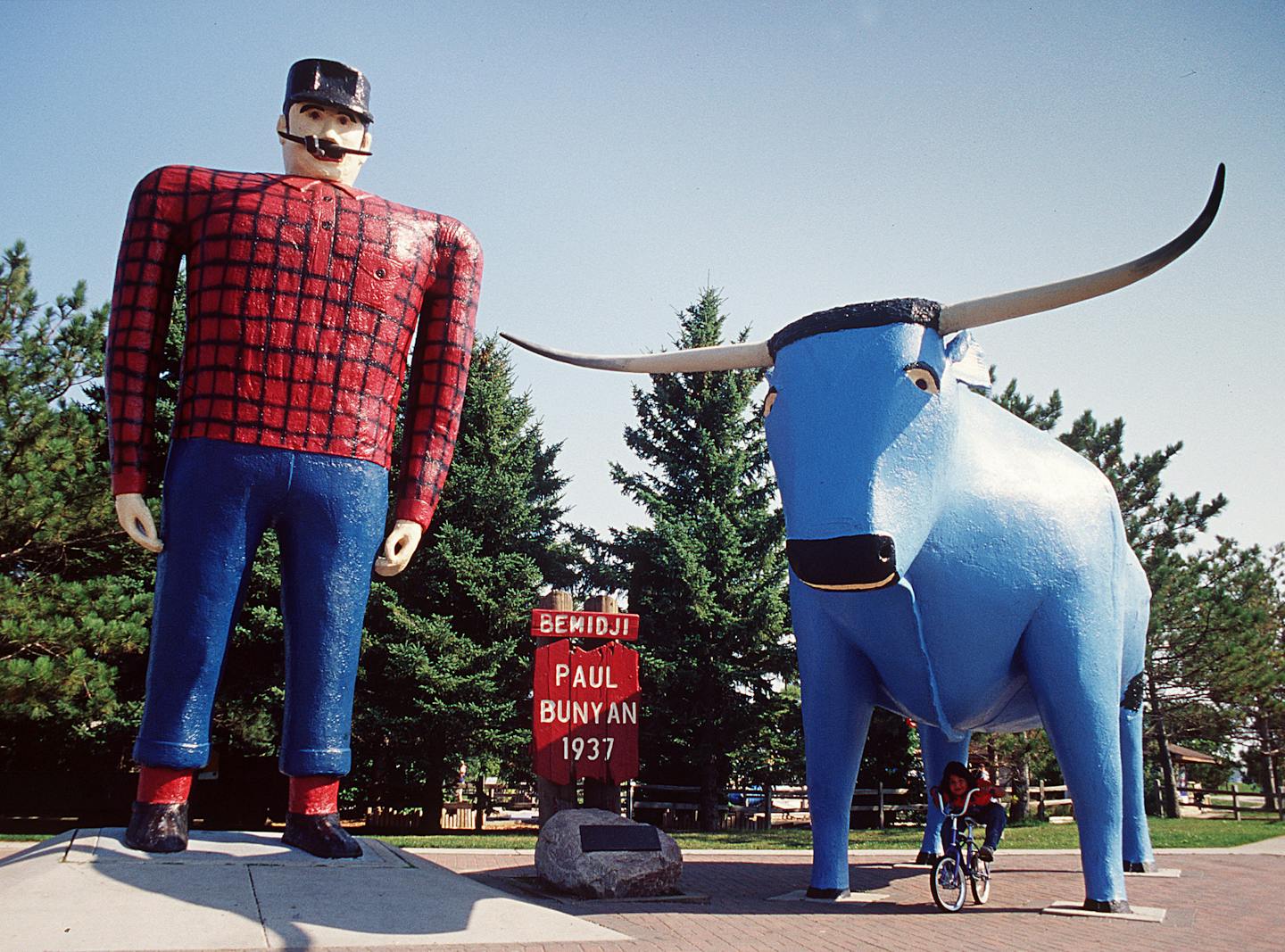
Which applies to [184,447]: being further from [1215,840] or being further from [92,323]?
[1215,840]

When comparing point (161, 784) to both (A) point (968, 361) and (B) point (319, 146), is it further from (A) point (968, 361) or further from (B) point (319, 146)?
(A) point (968, 361)

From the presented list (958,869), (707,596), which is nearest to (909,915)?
(958,869)

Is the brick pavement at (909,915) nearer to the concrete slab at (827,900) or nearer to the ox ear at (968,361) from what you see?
the concrete slab at (827,900)

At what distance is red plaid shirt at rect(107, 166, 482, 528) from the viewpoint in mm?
5770

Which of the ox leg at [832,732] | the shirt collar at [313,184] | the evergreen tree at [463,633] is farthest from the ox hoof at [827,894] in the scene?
the evergreen tree at [463,633]

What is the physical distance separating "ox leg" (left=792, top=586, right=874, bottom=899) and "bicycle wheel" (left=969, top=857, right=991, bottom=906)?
1.13 m

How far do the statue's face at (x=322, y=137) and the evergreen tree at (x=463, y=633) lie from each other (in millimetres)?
10570

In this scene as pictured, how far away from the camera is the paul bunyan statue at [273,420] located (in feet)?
18.7

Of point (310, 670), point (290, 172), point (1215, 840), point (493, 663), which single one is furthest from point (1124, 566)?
point (493, 663)

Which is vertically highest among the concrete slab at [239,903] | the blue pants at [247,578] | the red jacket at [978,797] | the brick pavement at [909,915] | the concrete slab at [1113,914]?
the blue pants at [247,578]

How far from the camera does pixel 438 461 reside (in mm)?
6492

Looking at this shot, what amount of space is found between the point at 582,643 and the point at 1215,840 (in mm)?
9310

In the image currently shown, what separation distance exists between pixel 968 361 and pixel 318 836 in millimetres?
4967

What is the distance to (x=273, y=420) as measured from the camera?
578 cm
